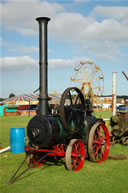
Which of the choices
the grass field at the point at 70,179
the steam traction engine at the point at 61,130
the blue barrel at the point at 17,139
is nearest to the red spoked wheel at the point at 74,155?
the steam traction engine at the point at 61,130

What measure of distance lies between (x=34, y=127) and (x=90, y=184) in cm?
179

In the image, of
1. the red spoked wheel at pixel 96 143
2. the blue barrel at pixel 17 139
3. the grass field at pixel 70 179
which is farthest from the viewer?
the blue barrel at pixel 17 139

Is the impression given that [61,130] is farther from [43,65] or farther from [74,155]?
[43,65]

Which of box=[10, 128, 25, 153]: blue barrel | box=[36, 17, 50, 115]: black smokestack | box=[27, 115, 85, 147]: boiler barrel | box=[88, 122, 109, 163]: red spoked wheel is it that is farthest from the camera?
box=[10, 128, 25, 153]: blue barrel

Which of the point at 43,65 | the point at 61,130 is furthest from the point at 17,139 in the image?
the point at 43,65

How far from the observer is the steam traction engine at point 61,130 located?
18.1 ft

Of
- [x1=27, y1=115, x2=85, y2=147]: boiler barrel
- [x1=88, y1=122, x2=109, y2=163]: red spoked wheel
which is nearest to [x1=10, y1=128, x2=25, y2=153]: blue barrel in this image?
[x1=27, y1=115, x2=85, y2=147]: boiler barrel

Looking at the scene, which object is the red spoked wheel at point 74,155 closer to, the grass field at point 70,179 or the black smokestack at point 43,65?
the grass field at point 70,179

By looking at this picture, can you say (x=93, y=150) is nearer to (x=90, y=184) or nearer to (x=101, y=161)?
(x=101, y=161)

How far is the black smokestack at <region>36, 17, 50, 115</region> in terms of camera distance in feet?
18.9

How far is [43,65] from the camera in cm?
583

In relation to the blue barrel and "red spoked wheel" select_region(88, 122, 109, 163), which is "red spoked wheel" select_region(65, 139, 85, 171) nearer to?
"red spoked wheel" select_region(88, 122, 109, 163)

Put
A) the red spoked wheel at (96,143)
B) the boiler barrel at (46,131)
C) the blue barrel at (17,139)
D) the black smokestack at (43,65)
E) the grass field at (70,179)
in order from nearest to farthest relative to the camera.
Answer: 1. the grass field at (70,179)
2. the boiler barrel at (46,131)
3. the black smokestack at (43,65)
4. the red spoked wheel at (96,143)
5. the blue barrel at (17,139)

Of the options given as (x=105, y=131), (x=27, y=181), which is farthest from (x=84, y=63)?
(x=27, y=181)
